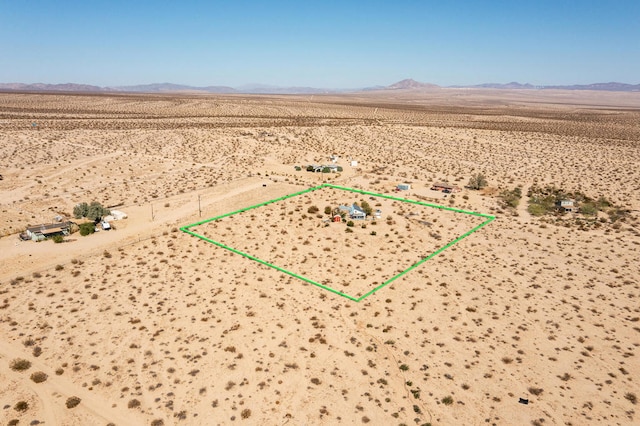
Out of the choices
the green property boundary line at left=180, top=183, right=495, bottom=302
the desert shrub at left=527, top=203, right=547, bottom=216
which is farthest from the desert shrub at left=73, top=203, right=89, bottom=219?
the desert shrub at left=527, top=203, right=547, bottom=216

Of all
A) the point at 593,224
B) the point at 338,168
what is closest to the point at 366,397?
the point at 593,224

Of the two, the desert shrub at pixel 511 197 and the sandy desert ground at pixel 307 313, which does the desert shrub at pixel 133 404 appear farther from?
the desert shrub at pixel 511 197

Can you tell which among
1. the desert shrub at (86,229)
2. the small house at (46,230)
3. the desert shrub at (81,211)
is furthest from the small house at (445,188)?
the small house at (46,230)

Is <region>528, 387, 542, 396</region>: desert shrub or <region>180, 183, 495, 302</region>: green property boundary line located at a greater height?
<region>180, 183, 495, 302</region>: green property boundary line

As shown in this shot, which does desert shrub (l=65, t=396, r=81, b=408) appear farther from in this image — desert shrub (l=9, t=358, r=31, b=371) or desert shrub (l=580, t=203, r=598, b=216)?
desert shrub (l=580, t=203, r=598, b=216)

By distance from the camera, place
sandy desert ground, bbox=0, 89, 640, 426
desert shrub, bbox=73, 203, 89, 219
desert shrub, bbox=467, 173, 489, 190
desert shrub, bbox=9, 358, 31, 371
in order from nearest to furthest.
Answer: sandy desert ground, bbox=0, 89, 640, 426, desert shrub, bbox=9, 358, 31, 371, desert shrub, bbox=73, 203, 89, 219, desert shrub, bbox=467, 173, 489, 190

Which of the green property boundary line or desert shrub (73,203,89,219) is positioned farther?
desert shrub (73,203,89,219)

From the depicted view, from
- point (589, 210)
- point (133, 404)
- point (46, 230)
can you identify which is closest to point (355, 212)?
point (589, 210)
